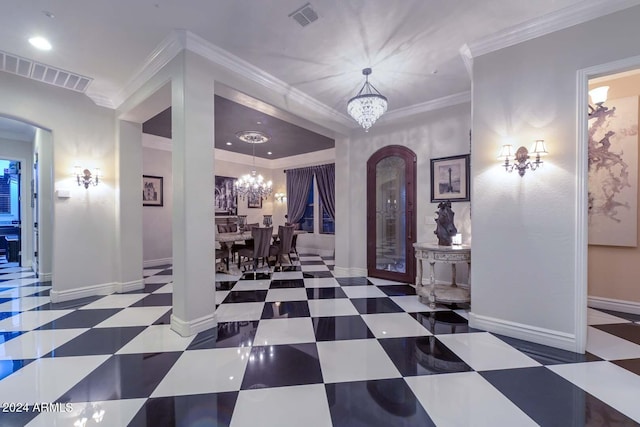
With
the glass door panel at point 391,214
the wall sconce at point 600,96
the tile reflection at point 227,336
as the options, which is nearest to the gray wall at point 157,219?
the tile reflection at point 227,336

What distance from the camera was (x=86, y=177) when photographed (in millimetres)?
3744

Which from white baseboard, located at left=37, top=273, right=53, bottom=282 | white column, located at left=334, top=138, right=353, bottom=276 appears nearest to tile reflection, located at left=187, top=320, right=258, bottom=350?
white column, located at left=334, top=138, right=353, bottom=276

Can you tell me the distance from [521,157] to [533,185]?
0.29 meters

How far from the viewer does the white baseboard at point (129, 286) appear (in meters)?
3.99

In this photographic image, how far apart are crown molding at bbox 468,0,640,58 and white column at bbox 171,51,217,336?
2871 millimetres

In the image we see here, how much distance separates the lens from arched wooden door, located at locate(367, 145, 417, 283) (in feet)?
14.7

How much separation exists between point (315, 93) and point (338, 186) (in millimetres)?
1868

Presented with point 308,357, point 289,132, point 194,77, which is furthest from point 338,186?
point 308,357

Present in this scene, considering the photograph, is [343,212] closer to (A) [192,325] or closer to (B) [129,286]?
(A) [192,325]

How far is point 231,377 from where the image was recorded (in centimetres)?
193

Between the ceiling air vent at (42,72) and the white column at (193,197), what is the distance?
179 centimetres

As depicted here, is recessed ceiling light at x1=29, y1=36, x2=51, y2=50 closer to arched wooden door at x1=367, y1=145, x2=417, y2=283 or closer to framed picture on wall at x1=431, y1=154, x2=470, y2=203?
arched wooden door at x1=367, y1=145, x2=417, y2=283

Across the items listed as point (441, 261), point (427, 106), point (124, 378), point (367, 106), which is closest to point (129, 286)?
point (124, 378)

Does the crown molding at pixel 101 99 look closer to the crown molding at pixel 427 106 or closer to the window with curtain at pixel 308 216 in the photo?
the crown molding at pixel 427 106
